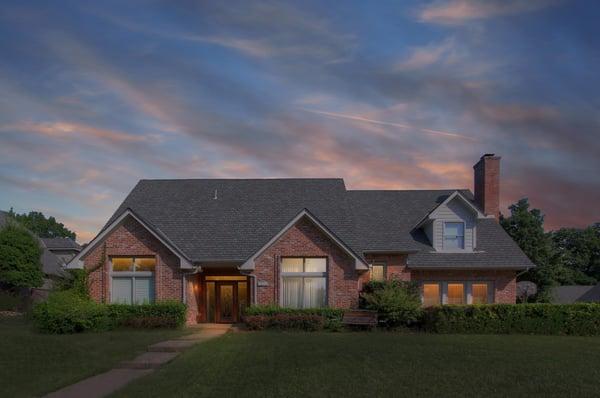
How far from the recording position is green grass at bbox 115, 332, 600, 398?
12078mm

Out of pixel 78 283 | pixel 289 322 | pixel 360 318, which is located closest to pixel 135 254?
pixel 78 283

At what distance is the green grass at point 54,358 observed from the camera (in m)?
13.0

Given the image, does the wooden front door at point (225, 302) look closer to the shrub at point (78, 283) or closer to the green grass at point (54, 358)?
the shrub at point (78, 283)

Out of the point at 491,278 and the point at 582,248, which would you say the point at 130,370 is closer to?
the point at 491,278

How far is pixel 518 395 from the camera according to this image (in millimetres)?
11570

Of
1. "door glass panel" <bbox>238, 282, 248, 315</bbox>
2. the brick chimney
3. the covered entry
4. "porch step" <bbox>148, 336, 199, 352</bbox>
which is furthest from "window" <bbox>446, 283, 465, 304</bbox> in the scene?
"porch step" <bbox>148, 336, 199, 352</bbox>

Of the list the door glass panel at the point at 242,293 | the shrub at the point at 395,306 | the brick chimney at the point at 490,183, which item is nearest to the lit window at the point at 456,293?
the brick chimney at the point at 490,183

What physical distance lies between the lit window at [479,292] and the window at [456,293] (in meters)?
0.50

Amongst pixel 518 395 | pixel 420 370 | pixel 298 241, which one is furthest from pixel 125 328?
pixel 518 395

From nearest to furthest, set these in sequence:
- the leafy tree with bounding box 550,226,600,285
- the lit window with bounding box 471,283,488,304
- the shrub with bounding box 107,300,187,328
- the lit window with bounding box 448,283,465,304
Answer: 1. the shrub with bounding box 107,300,187,328
2. the lit window with bounding box 471,283,488,304
3. the lit window with bounding box 448,283,465,304
4. the leafy tree with bounding box 550,226,600,285

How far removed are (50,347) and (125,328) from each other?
857 centimetres

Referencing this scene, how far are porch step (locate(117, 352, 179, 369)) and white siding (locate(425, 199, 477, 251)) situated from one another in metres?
18.1

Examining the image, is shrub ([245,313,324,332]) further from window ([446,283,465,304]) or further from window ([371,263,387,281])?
window ([446,283,465,304])

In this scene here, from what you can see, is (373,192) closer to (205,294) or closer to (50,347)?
(205,294)
